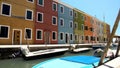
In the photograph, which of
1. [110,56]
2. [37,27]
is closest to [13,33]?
[37,27]

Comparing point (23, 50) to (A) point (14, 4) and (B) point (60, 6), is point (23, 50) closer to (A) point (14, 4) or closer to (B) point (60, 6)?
(A) point (14, 4)

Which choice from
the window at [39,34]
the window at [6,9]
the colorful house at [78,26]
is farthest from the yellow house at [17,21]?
the colorful house at [78,26]

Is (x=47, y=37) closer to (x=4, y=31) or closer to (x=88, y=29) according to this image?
(x=4, y=31)

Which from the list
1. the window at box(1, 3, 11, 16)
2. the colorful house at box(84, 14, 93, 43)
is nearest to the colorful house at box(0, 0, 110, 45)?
the window at box(1, 3, 11, 16)

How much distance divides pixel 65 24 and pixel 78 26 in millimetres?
6531

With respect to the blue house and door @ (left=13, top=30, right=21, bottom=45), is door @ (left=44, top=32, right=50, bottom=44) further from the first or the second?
door @ (left=13, top=30, right=21, bottom=45)

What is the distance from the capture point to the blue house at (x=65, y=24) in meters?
31.8

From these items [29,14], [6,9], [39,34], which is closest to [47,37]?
[39,34]

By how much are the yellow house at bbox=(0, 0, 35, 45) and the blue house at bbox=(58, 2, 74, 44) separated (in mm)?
8248

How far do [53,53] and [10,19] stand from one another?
26.8 ft

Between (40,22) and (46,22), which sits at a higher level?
(46,22)

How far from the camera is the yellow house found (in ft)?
67.3

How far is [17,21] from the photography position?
2222 cm

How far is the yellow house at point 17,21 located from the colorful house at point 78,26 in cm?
1524
